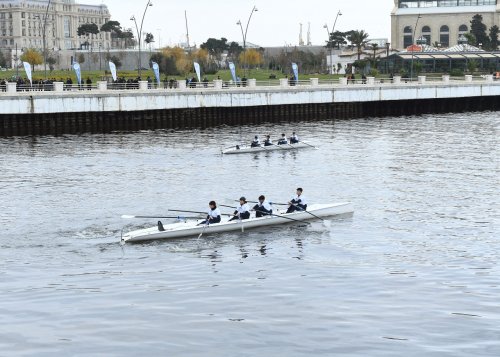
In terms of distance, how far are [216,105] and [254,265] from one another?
65125mm

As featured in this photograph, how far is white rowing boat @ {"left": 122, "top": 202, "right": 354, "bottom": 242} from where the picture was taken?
41375 mm

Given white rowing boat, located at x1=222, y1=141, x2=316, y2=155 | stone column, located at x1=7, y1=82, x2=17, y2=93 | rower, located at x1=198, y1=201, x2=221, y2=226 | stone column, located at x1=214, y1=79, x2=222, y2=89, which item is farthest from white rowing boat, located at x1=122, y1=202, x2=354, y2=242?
stone column, located at x1=214, y1=79, x2=222, y2=89

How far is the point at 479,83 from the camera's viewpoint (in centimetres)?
12519

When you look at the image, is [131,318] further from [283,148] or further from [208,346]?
[283,148]

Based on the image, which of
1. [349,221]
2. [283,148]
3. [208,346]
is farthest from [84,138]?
[208,346]

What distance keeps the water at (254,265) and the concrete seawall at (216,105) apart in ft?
73.5

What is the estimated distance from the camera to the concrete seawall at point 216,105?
90500mm

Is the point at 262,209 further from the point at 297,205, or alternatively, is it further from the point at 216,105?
the point at 216,105

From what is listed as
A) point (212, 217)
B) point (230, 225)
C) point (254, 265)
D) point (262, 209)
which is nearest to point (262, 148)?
point (262, 209)

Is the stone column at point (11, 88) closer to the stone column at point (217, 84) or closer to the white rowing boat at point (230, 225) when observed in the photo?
the stone column at point (217, 84)

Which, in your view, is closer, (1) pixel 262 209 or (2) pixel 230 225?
(2) pixel 230 225

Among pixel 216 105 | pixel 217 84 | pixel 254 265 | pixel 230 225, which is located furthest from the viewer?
pixel 217 84

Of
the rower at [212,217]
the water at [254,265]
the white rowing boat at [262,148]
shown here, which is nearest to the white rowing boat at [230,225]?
the rower at [212,217]

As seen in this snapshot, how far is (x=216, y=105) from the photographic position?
101 metres
